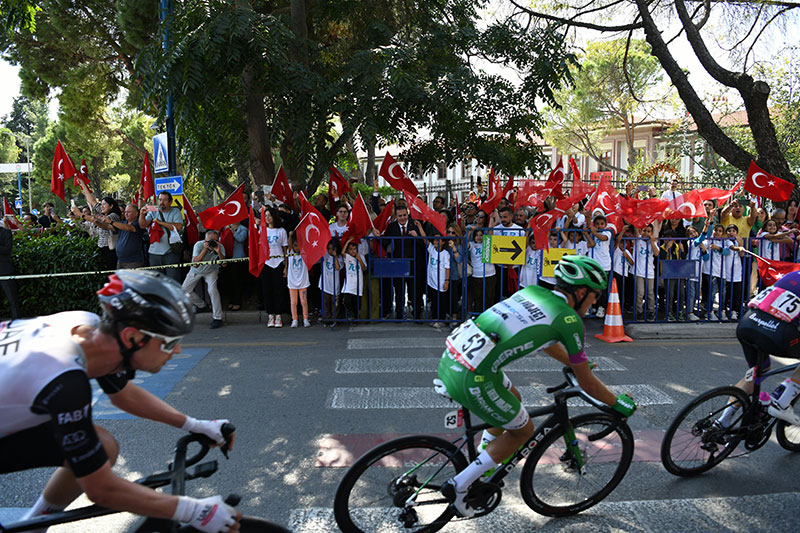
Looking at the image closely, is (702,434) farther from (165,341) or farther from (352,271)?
(352,271)

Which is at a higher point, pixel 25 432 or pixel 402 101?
pixel 402 101

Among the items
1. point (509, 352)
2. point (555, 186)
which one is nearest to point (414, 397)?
point (509, 352)

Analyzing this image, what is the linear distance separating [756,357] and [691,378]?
240 centimetres

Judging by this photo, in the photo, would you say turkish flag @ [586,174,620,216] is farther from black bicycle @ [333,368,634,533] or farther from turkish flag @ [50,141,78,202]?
turkish flag @ [50,141,78,202]

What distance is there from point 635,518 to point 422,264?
658 cm

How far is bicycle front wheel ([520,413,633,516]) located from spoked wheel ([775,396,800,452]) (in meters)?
1.63

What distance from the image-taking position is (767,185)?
10.3 metres

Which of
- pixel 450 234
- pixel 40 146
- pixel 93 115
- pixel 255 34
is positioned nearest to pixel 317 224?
pixel 450 234

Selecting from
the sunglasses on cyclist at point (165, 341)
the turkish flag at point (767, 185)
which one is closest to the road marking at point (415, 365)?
the sunglasses on cyclist at point (165, 341)

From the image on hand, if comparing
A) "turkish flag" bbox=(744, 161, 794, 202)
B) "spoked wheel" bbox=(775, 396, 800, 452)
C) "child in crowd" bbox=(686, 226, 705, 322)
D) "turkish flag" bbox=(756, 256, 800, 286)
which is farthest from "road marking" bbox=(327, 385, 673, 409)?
"turkish flag" bbox=(744, 161, 794, 202)

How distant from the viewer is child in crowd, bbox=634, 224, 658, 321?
9.55 meters

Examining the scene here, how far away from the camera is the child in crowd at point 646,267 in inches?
376

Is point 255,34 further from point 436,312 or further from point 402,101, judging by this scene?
point 436,312

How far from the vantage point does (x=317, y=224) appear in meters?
9.23
